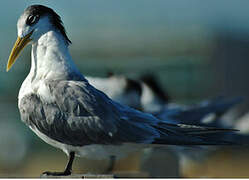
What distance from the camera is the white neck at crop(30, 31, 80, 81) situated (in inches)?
63.8

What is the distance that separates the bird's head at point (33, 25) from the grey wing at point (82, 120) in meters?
0.18

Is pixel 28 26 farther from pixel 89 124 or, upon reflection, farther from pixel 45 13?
pixel 89 124

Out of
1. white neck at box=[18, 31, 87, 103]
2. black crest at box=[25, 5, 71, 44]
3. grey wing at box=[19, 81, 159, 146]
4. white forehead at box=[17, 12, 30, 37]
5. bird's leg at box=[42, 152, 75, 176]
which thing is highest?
black crest at box=[25, 5, 71, 44]

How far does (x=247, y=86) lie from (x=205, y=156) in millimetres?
579

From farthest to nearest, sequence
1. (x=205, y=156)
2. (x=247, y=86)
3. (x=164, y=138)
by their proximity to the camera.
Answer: (x=247, y=86) → (x=205, y=156) → (x=164, y=138)

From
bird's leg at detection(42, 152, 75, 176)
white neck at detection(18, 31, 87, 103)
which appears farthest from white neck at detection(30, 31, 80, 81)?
bird's leg at detection(42, 152, 75, 176)

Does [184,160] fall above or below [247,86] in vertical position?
below

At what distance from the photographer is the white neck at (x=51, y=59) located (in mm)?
1621

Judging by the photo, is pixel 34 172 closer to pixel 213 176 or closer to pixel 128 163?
pixel 128 163

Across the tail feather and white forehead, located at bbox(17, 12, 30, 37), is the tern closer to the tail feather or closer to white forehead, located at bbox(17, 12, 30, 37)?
the tail feather

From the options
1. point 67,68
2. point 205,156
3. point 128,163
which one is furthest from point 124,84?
point 67,68

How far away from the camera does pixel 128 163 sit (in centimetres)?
311

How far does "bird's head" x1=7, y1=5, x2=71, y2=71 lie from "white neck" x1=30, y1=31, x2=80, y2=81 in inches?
0.7

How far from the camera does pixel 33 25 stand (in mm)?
1644
